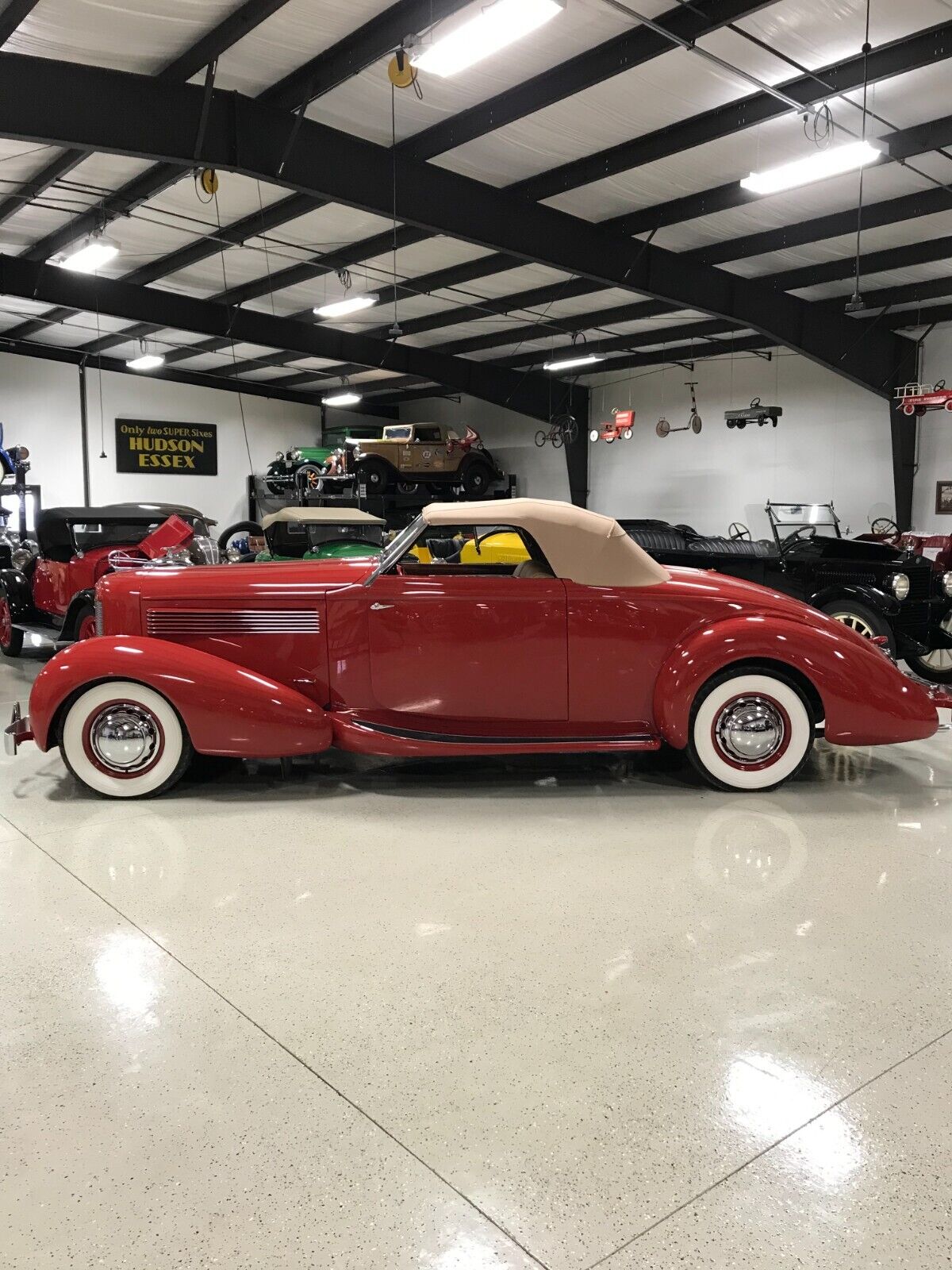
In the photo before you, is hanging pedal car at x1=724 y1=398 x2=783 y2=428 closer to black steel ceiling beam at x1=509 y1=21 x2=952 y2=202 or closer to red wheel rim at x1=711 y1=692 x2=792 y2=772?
black steel ceiling beam at x1=509 y1=21 x2=952 y2=202

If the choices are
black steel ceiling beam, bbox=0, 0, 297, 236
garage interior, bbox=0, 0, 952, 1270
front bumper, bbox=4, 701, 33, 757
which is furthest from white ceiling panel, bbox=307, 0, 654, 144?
front bumper, bbox=4, 701, 33, 757

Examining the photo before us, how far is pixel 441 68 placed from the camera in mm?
6133

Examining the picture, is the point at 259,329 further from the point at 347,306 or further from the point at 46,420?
the point at 46,420

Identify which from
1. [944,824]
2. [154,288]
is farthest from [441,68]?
[154,288]

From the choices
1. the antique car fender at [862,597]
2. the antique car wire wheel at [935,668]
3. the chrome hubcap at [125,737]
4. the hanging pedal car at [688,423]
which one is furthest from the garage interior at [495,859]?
the hanging pedal car at [688,423]

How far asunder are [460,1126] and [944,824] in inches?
119

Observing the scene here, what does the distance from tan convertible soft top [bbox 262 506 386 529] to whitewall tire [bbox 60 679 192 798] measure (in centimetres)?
465

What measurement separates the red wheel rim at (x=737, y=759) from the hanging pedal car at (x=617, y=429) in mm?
13353

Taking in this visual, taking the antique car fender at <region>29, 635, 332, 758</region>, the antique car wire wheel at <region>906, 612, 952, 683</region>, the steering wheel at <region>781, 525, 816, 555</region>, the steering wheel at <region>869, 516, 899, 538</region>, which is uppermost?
the steering wheel at <region>869, 516, 899, 538</region>

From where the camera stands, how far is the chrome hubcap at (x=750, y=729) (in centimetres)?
449

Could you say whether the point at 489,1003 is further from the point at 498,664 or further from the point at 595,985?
the point at 498,664

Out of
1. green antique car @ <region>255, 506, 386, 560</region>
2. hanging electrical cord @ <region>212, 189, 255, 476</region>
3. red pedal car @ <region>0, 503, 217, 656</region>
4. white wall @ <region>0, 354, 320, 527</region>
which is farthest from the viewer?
white wall @ <region>0, 354, 320, 527</region>

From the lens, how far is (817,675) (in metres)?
4.39

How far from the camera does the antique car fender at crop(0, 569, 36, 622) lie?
8.76 meters
